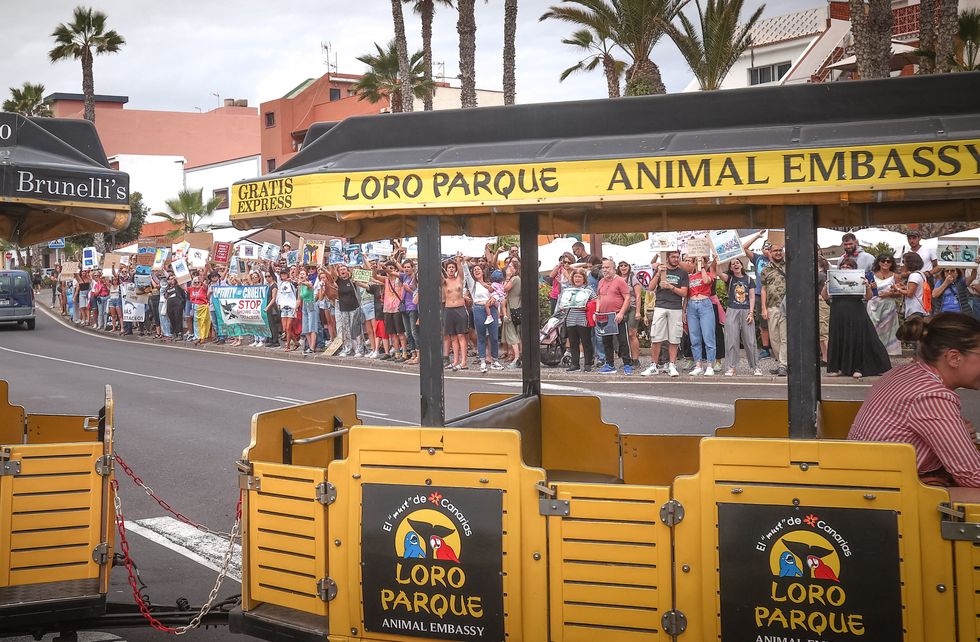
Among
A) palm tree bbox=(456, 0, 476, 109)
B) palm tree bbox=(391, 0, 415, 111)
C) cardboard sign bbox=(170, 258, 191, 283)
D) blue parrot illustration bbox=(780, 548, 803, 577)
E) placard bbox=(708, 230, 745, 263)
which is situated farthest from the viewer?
palm tree bbox=(391, 0, 415, 111)

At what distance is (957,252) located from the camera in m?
14.3

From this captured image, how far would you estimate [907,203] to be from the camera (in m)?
5.22

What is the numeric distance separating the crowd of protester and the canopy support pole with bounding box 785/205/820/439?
7.57m

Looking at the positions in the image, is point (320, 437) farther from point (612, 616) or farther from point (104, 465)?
point (612, 616)

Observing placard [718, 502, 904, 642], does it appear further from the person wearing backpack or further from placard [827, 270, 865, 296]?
the person wearing backpack

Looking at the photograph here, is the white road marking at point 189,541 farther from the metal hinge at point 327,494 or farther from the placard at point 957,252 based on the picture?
the placard at point 957,252

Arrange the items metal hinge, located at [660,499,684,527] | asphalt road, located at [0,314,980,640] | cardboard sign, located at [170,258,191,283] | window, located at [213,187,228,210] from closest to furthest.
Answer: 1. metal hinge, located at [660,499,684,527]
2. asphalt road, located at [0,314,980,640]
3. cardboard sign, located at [170,258,191,283]
4. window, located at [213,187,228,210]

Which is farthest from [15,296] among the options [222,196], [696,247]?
[222,196]

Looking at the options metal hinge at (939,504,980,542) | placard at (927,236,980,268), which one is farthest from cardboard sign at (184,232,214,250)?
metal hinge at (939,504,980,542)

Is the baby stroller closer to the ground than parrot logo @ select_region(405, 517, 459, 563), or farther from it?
farther from it

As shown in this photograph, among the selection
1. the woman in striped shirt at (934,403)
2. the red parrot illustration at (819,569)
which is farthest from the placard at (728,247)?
the red parrot illustration at (819,569)

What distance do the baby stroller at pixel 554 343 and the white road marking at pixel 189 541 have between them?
35.8ft

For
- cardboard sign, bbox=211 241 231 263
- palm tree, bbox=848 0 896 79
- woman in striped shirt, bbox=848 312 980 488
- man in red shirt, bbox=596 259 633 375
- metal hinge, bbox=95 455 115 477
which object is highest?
palm tree, bbox=848 0 896 79

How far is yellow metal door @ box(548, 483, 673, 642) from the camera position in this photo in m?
3.95
